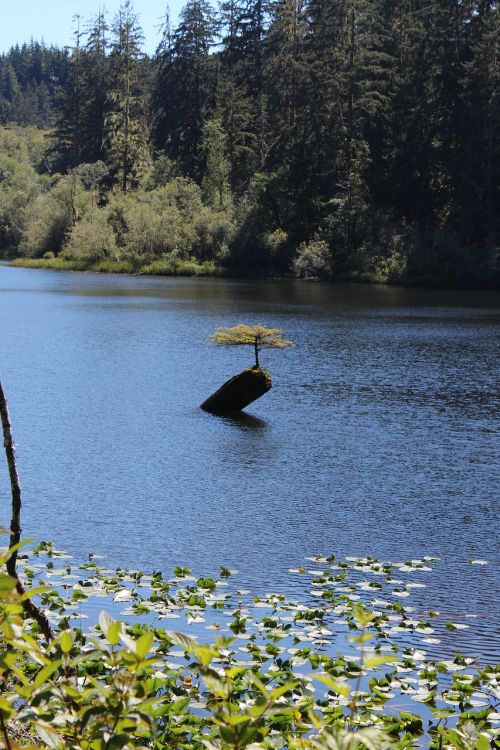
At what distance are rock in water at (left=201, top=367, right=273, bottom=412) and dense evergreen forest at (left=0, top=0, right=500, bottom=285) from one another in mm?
52652

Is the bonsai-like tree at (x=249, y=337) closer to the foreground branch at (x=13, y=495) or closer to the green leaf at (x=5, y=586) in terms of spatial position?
the foreground branch at (x=13, y=495)

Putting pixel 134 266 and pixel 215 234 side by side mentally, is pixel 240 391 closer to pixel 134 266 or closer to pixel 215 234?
pixel 215 234

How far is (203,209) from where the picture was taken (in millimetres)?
92188

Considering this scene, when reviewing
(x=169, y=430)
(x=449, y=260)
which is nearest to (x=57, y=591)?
(x=169, y=430)

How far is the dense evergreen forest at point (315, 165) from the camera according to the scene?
77000 mm

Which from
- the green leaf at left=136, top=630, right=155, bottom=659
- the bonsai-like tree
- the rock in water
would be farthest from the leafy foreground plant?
the bonsai-like tree

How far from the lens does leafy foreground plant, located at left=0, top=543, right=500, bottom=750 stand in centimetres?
334

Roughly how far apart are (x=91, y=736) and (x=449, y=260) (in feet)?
246

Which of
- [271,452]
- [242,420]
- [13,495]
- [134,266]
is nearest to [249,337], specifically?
[242,420]

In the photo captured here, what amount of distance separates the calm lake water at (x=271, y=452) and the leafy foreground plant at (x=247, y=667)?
1.97 ft

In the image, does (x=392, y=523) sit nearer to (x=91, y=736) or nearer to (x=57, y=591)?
(x=57, y=591)

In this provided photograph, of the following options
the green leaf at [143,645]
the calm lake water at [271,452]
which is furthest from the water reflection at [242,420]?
the green leaf at [143,645]

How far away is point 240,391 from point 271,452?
4.48m

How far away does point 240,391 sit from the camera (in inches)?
973
